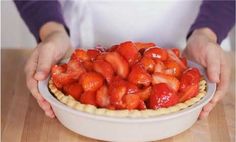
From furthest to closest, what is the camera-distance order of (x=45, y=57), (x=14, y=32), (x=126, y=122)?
(x=14, y=32), (x=45, y=57), (x=126, y=122)

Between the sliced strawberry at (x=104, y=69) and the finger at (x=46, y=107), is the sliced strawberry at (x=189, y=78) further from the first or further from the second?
the finger at (x=46, y=107)

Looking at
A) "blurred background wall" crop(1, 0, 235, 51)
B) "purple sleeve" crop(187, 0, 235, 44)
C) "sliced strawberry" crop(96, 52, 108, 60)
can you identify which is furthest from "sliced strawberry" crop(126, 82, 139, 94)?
"blurred background wall" crop(1, 0, 235, 51)

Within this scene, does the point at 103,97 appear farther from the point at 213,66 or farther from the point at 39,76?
the point at 213,66

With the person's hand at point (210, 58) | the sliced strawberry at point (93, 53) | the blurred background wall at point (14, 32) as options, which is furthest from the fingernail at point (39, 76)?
the blurred background wall at point (14, 32)

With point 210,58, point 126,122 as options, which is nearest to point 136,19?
point 210,58

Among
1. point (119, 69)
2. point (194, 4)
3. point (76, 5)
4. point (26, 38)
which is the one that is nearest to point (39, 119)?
point (119, 69)

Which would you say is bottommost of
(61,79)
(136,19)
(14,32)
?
(14,32)
